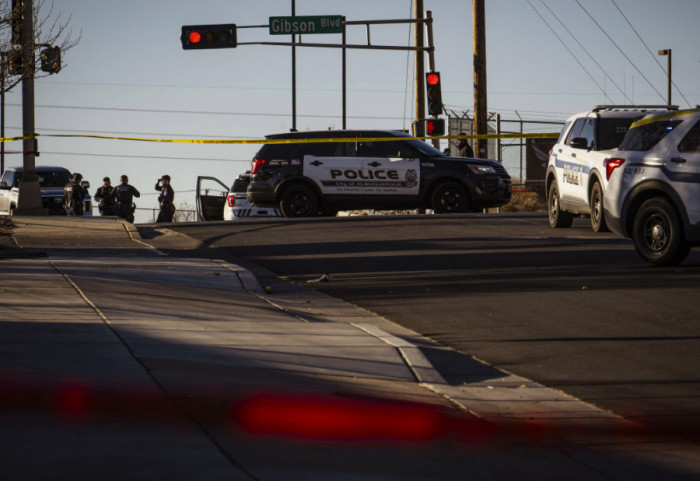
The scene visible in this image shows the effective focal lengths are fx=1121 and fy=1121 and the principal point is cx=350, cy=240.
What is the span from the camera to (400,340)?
28.5 feet

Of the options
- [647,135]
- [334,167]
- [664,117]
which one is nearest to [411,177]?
[334,167]

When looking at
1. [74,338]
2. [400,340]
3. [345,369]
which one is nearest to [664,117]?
[400,340]

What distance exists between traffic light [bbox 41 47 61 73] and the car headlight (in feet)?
28.9

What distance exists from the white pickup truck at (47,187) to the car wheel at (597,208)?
18417 mm

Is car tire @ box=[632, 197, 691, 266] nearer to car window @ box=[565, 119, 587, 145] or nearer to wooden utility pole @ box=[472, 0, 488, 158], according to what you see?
car window @ box=[565, 119, 587, 145]

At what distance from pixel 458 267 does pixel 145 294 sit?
4.59 meters

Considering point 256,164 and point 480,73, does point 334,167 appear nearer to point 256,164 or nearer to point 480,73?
point 256,164

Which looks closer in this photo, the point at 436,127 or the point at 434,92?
the point at 436,127

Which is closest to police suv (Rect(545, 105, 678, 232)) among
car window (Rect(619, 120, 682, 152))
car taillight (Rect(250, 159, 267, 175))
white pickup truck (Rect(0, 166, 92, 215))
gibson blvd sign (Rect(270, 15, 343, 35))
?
car window (Rect(619, 120, 682, 152))

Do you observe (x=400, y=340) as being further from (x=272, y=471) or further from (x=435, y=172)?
(x=435, y=172)

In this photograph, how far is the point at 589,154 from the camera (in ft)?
57.8

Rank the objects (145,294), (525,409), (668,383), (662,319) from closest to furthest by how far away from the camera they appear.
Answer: (525,409), (668,383), (662,319), (145,294)

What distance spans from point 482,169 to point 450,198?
955 millimetres

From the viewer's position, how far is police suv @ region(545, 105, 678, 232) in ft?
57.3
